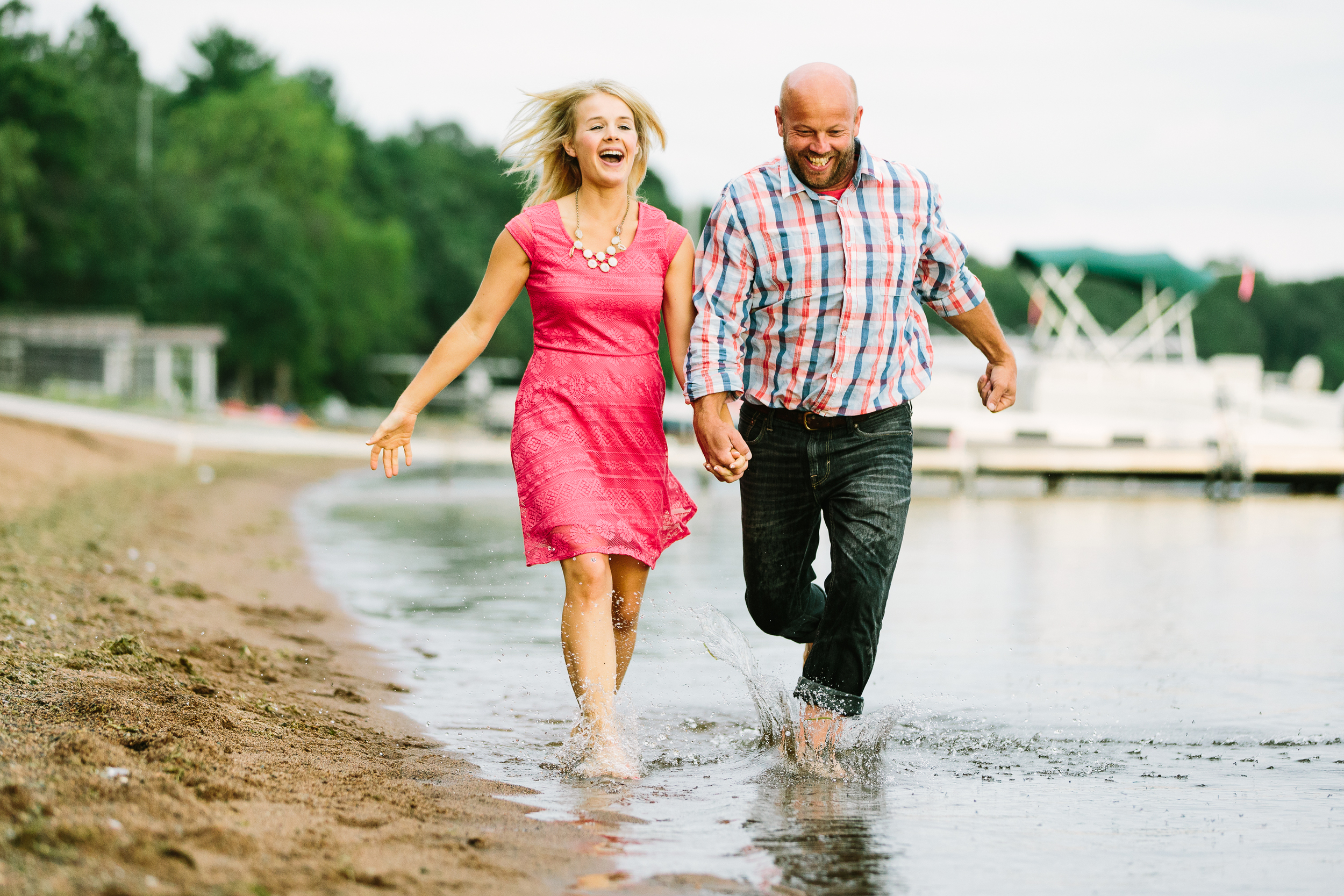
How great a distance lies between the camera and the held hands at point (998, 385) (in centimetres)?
481

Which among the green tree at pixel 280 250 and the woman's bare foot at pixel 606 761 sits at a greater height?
A: the green tree at pixel 280 250

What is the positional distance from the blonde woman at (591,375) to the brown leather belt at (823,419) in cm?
27

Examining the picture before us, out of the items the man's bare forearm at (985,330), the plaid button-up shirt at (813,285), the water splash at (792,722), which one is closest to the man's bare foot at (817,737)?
the water splash at (792,722)

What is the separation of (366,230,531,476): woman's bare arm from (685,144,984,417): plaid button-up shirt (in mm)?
560

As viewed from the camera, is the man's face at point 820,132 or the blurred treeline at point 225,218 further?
the blurred treeline at point 225,218

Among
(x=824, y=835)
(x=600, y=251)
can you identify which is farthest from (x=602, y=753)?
(x=600, y=251)

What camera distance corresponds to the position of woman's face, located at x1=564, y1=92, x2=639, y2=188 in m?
4.55

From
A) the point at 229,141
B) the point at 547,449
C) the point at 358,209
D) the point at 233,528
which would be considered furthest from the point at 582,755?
the point at 358,209

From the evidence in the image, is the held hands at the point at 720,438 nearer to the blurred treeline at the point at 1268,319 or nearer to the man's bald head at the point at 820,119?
the man's bald head at the point at 820,119

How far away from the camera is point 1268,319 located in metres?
105

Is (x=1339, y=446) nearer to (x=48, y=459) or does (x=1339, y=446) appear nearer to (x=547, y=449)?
(x=48, y=459)

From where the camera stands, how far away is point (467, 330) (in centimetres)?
468

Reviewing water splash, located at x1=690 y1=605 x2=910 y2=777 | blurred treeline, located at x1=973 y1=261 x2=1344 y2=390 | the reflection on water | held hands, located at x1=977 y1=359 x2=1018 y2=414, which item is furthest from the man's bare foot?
blurred treeline, located at x1=973 y1=261 x2=1344 y2=390

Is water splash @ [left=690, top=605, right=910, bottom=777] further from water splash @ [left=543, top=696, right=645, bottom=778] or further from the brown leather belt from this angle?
the brown leather belt
